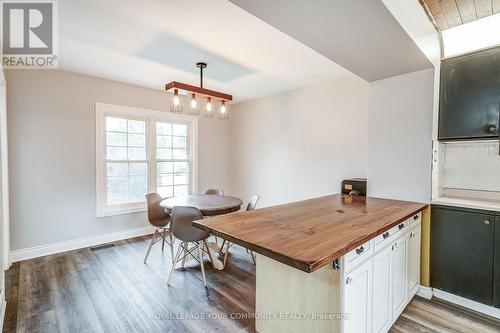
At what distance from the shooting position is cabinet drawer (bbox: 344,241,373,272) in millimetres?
1297

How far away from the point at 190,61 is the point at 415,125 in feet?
8.66

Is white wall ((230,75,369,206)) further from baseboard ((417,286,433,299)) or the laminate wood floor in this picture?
the laminate wood floor

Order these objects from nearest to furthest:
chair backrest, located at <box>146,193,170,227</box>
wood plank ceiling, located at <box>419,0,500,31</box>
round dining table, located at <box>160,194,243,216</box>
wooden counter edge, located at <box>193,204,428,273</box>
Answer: wooden counter edge, located at <box>193,204,428,273</box> < wood plank ceiling, located at <box>419,0,500,31</box> < round dining table, located at <box>160,194,243,216</box> < chair backrest, located at <box>146,193,170,227</box>

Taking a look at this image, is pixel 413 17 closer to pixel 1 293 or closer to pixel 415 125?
pixel 415 125

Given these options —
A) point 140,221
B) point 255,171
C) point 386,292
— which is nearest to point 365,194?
point 386,292

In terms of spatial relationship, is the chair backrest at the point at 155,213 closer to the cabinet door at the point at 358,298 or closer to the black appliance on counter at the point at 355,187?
the black appliance on counter at the point at 355,187

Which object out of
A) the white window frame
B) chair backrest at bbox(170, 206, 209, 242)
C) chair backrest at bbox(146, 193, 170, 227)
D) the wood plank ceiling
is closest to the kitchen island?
chair backrest at bbox(170, 206, 209, 242)

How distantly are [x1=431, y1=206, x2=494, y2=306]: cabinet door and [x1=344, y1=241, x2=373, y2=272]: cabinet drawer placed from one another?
1260 millimetres

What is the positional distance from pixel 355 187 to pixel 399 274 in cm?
125

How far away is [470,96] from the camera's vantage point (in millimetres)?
2162

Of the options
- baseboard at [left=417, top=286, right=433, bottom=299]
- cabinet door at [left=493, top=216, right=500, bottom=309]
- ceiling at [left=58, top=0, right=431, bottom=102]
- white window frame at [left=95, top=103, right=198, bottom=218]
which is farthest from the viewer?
white window frame at [left=95, top=103, right=198, bottom=218]

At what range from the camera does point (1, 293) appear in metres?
2.04

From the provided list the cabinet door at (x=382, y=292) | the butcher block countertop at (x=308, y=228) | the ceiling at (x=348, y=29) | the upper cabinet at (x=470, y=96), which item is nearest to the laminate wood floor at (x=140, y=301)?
the cabinet door at (x=382, y=292)

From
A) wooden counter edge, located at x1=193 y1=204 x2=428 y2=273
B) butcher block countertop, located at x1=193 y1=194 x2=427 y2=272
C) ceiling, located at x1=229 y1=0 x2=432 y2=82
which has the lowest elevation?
wooden counter edge, located at x1=193 y1=204 x2=428 y2=273
